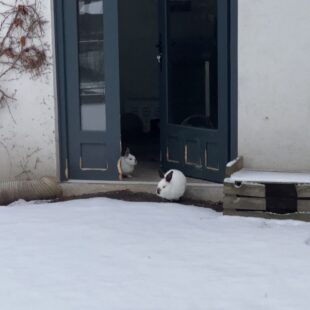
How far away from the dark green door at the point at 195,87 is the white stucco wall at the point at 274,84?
0.25 meters

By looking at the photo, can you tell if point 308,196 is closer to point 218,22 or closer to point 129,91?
point 218,22

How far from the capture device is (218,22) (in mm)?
6055

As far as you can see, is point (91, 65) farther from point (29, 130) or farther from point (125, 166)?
point (125, 166)

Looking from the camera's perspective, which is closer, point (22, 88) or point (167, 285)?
point (167, 285)

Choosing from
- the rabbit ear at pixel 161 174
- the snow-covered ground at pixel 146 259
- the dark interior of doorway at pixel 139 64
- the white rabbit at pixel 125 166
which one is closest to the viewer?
the snow-covered ground at pixel 146 259

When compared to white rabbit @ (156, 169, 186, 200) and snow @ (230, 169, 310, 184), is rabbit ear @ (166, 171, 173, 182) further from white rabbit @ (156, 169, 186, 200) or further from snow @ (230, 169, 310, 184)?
snow @ (230, 169, 310, 184)

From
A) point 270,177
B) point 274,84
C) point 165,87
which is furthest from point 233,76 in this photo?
point 270,177

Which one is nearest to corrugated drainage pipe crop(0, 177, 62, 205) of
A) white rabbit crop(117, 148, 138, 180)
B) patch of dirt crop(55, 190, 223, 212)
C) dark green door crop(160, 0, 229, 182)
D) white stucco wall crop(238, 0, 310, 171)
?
patch of dirt crop(55, 190, 223, 212)

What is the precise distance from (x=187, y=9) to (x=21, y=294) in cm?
336

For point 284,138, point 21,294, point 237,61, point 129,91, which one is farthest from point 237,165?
point 129,91

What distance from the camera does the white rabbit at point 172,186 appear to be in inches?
235

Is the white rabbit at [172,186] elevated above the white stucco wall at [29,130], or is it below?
below

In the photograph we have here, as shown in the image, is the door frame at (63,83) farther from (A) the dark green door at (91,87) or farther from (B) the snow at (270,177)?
(B) the snow at (270,177)

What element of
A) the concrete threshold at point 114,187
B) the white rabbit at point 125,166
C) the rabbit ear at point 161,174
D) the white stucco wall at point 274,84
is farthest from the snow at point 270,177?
the white rabbit at point 125,166
